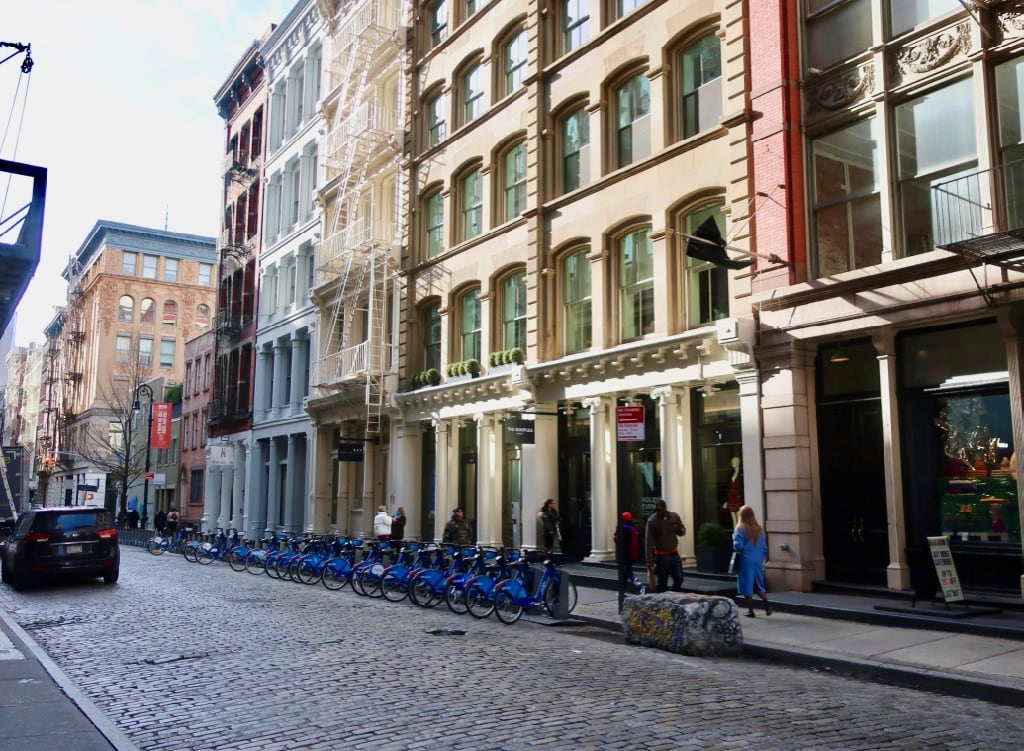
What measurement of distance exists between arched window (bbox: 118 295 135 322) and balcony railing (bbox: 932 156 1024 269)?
7228cm

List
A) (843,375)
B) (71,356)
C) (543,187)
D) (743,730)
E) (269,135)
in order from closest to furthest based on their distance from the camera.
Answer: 1. (743,730)
2. (843,375)
3. (543,187)
4. (269,135)
5. (71,356)

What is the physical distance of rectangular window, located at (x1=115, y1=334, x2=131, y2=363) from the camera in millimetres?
73812

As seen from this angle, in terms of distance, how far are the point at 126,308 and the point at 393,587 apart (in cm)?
6684

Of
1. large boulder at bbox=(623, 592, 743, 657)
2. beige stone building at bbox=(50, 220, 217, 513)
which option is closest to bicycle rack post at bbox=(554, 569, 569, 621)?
large boulder at bbox=(623, 592, 743, 657)

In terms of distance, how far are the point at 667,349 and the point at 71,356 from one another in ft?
248

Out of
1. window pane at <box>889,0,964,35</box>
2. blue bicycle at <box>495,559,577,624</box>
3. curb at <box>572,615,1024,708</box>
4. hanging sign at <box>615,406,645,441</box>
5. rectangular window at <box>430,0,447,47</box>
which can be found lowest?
curb at <box>572,615,1024,708</box>

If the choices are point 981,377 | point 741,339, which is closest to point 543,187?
point 741,339

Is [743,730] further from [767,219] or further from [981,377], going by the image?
[767,219]

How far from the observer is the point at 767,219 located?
54.2ft

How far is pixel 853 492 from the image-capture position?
1530cm

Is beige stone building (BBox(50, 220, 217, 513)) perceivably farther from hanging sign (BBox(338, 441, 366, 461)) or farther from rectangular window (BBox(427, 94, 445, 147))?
rectangular window (BBox(427, 94, 445, 147))

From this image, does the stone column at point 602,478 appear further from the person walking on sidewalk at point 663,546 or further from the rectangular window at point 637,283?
the person walking on sidewalk at point 663,546

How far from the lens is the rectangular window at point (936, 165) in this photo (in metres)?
Result: 13.8

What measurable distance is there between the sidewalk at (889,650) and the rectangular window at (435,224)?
1644cm
